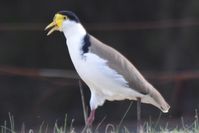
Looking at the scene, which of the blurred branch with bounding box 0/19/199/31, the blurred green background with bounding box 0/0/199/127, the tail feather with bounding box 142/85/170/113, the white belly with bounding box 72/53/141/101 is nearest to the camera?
the white belly with bounding box 72/53/141/101

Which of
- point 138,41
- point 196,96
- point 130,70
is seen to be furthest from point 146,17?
point 130,70

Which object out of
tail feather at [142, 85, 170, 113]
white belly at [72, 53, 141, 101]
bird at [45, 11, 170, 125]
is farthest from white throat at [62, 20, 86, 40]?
tail feather at [142, 85, 170, 113]

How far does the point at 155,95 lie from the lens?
7.29 meters

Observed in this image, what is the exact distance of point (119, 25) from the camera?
13594 millimetres

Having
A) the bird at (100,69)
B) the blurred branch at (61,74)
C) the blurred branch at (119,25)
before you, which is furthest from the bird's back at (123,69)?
the blurred branch at (119,25)

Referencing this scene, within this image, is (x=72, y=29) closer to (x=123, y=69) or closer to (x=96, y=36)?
(x=123, y=69)

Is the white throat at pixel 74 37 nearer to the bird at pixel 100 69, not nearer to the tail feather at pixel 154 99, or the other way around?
the bird at pixel 100 69

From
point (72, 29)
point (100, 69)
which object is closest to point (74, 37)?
point (72, 29)

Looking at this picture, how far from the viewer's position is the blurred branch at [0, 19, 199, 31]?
43.0ft

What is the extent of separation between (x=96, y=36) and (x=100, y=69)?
6.41 meters

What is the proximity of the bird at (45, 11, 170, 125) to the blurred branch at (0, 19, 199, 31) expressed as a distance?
18.9 feet

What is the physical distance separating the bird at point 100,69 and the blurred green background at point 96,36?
5825 mm

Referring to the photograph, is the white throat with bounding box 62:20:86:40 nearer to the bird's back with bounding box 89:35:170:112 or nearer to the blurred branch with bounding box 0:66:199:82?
the bird's back with bounding box 89:35:170:112

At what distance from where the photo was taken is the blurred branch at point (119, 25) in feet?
43.0
